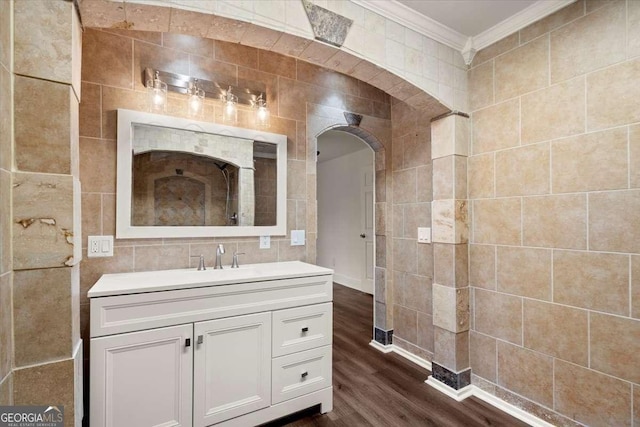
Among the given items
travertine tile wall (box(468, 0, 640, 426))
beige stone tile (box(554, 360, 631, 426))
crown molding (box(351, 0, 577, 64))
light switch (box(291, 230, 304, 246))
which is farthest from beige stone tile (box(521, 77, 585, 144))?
light switch (box(291, 230, 304, 246))

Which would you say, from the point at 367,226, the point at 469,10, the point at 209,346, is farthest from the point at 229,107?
the point at 367,226

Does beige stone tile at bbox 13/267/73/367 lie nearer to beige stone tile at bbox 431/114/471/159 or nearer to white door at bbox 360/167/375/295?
beige stone tile at bbox 431/114/471/159

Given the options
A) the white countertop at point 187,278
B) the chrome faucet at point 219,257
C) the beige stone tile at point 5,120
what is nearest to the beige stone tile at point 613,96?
the white countertop at point 187,278

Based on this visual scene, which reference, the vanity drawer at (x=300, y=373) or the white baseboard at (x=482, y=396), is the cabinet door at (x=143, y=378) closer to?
the vanity drawer at (x=300, y=373)

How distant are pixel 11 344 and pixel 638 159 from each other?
276 centimetres

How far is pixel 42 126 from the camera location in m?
1.06

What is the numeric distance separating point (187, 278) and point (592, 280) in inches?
88.4

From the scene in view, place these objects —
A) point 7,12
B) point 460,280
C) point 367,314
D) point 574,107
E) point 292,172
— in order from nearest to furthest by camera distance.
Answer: point 7,12
point 574,107
point 460,280
point 292,172
point 367,314

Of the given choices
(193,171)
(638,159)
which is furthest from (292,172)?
(638,159)

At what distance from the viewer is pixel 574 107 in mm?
1719

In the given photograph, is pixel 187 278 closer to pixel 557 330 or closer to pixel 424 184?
pixel 424 184

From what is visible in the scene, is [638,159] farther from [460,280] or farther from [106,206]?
[106,206]

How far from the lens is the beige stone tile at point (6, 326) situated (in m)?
0.92

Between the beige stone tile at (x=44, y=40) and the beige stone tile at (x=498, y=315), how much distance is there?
2.61 meters
